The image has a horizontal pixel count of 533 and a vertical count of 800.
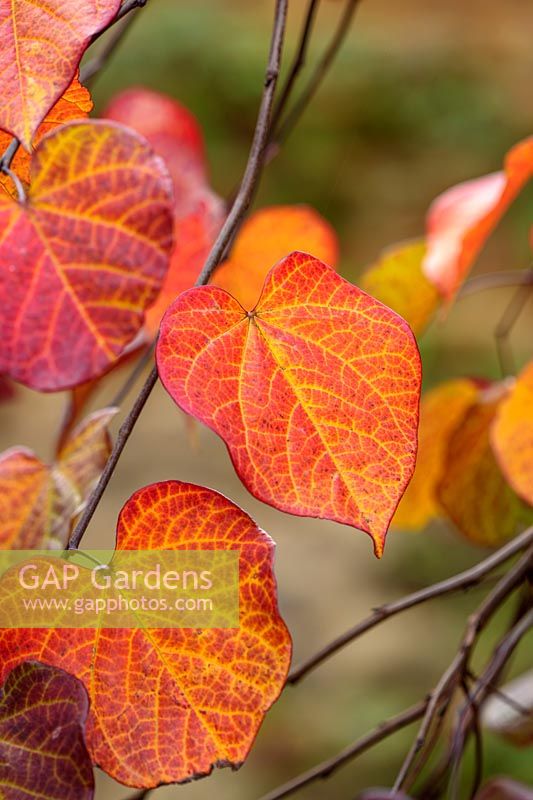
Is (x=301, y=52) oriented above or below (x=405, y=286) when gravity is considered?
above

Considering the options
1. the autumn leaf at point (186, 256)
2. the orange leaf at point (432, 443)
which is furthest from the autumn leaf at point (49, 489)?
the orange leaf at point (432, 443)

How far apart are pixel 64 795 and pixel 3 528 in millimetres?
161

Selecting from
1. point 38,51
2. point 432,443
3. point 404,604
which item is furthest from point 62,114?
point 432,443

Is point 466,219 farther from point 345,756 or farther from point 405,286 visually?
point 345,756

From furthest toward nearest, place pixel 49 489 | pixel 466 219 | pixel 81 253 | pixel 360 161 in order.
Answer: pixel 360 161 < pixel 466 219 < pixel 49 489 < pixel 81 253

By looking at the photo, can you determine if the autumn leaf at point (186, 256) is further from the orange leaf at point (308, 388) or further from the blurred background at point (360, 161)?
the blurred background at point (360, 161)

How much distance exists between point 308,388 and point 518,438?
20 cm

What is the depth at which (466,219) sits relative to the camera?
506mm

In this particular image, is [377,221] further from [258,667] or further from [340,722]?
[258,667]

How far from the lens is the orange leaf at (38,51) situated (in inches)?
9.1

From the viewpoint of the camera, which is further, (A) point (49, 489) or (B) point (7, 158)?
(A) point (49, 489)

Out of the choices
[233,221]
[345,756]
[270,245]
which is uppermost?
[233,221]

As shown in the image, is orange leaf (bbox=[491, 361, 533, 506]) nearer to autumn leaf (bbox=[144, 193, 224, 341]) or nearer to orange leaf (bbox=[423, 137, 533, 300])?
orange leaf (bbox=[423, 137, 533, 300])

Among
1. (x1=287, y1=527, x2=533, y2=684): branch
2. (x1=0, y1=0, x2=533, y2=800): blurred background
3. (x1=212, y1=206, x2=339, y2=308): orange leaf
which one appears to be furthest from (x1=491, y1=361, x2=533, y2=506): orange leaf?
(x1=0, y1=0, x2=533, y2=800): blurred background
